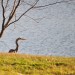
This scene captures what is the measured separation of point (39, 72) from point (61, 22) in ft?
128

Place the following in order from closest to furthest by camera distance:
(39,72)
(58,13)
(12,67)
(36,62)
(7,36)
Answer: (39,72) → (12,67) → (36,62) → (7,36) → (58,13)

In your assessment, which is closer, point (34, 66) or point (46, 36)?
point (34, 66)

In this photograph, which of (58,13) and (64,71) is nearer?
(64,71)

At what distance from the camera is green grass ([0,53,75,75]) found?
910 cm

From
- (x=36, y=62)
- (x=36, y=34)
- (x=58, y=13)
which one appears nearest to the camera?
(x=36, y=62)

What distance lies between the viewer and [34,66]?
10109mm

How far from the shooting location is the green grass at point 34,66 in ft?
29.8

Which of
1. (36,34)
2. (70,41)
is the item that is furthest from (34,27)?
(70,41)

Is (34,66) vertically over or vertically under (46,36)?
over

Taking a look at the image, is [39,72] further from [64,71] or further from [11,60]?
[11,60]

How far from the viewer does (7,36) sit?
126ft

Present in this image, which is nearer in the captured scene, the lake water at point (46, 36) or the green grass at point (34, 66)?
the green grass at point (34, 66)

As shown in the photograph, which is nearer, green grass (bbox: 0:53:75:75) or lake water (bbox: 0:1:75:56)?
green grass (bbox: 0:53:75:75)

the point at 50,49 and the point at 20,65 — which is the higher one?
the point at 20,65
